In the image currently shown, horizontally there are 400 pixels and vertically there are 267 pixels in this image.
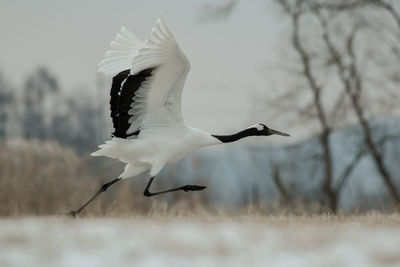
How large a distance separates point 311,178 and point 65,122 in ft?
28.8

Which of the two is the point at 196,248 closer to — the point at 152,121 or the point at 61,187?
the point at 152,121

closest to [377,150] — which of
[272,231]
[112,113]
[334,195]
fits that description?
[334,195]

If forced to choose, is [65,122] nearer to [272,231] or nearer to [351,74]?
[351,74]

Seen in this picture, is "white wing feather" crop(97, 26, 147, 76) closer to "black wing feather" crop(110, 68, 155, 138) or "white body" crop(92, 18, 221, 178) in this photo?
"black wing feather" crop(110, 68, 155, 138)

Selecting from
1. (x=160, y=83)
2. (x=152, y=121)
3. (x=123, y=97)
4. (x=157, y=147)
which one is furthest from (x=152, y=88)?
(x=157, y=147)

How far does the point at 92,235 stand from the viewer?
3254 millimetres

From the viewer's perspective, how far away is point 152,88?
5.26 m

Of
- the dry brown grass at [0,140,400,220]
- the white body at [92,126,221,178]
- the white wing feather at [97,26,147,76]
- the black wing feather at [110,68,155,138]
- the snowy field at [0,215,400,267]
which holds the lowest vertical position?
the dry brown grass at [0,140,400,220]

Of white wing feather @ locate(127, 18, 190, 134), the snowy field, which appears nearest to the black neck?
white wing feather @ locate(127, 18, 190, 134)

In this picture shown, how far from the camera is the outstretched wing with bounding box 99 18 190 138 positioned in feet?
15.9

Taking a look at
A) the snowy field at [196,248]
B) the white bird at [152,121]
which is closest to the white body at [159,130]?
the white bird at [152,121]

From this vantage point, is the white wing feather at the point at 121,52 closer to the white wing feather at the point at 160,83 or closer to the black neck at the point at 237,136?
the white wing feather at the point at 160,83

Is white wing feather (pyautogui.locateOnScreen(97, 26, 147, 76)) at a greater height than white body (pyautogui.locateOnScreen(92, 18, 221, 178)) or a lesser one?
greater

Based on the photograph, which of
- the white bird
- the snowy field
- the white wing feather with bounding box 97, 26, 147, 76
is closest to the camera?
the snowy field
